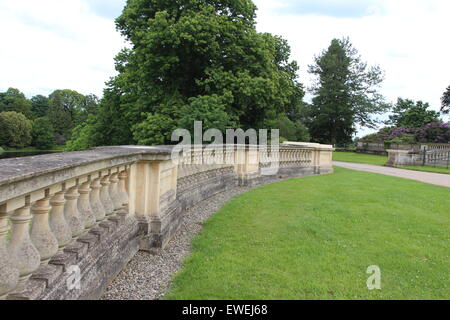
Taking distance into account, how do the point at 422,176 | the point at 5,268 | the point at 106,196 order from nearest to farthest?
the point at 5,268 < the point at 106,196 < the point at 422,176

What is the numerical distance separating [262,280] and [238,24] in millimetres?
16718

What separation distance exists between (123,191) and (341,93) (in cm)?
4495

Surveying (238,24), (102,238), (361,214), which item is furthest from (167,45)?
(102,238)

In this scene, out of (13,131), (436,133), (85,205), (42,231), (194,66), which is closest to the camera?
(42,231)

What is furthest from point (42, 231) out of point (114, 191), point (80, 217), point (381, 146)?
point (381, 146)

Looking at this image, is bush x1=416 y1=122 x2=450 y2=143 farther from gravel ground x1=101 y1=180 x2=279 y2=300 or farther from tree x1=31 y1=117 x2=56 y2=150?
tree x1=31 y1=117 x2=56 y2=150

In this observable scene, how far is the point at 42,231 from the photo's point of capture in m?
2.43

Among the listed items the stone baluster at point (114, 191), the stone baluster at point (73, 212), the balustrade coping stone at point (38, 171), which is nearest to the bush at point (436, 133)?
the stone baluster at point (114, 191)

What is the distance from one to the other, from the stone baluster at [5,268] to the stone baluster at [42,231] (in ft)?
1.18

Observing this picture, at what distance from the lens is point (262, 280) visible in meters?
3.76

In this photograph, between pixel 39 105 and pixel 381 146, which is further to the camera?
pixel 39 105

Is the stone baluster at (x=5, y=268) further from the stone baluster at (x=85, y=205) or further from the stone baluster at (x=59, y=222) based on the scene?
the stone baluster at (x=85, y=205)

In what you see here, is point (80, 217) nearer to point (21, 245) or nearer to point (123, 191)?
point (21, 245)
